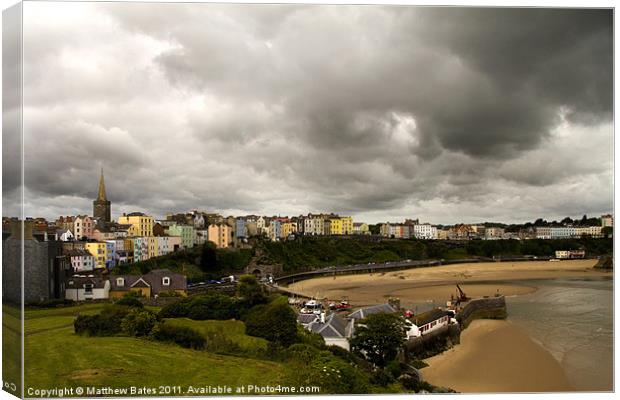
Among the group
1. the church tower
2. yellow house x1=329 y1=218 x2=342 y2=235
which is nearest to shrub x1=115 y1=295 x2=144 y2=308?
the church tower

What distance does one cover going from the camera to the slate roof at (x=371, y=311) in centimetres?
610

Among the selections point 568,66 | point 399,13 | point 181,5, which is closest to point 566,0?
point 568,66

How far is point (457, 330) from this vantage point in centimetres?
699

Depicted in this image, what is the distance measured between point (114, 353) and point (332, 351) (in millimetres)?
2642

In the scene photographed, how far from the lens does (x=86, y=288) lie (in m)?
5.71

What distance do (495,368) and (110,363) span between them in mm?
4777

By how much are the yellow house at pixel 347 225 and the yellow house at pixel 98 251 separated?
10.7 feet

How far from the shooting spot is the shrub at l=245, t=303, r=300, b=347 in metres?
5.79

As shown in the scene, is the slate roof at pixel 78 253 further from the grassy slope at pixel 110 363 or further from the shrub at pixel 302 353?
the shrub at pixel 302 353

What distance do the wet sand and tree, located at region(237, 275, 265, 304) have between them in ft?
7.76

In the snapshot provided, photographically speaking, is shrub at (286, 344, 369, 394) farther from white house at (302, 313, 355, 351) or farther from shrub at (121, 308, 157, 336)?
shrub at (121, 308, 157, 336)

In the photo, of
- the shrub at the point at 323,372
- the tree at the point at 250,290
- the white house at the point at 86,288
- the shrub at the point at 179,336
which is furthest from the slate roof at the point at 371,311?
the white house at the point at 86,288

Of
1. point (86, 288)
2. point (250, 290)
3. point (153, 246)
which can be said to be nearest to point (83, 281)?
point (86, 288)

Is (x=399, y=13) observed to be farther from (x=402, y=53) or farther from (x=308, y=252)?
(x=308, y=252)
